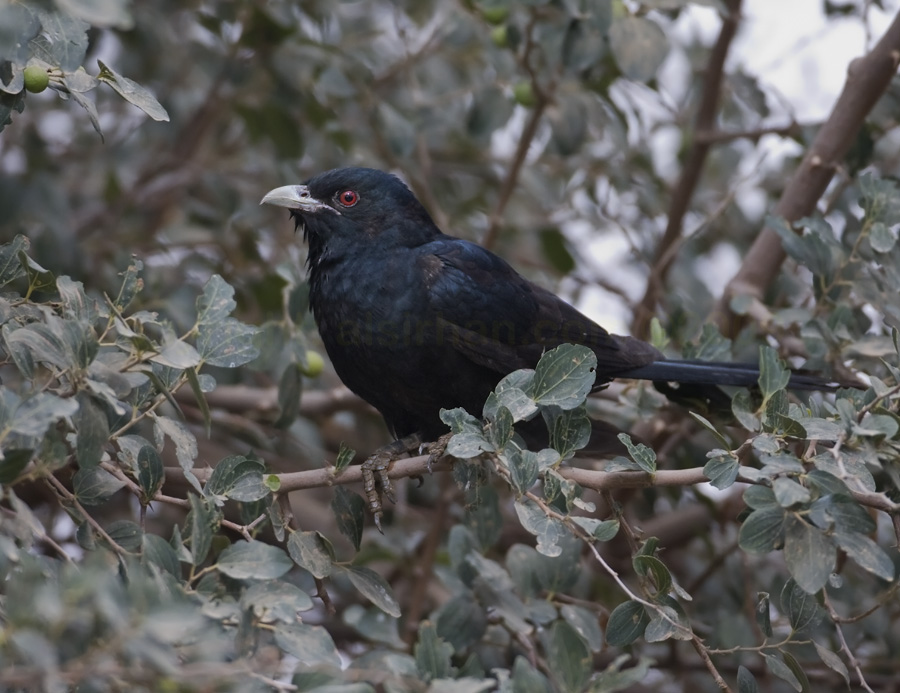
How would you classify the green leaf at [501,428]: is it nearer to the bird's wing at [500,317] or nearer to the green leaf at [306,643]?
the green leaf at [306,643]

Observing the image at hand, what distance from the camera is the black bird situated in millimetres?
3197

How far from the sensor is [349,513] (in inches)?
107

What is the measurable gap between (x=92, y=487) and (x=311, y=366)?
120 cm

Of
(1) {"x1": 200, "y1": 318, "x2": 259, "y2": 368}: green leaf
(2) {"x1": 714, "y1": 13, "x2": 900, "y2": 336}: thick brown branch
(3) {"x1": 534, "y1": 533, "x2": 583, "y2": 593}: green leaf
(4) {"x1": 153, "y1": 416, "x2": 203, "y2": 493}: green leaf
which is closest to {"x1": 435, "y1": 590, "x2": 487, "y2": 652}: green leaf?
(3) {"x1": 534, "y1": 533, "x2": 583, "y2": 593}: green leaf

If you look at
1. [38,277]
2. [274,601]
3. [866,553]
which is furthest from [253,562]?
[866,553]

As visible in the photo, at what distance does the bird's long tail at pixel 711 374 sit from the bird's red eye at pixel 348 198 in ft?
3.80

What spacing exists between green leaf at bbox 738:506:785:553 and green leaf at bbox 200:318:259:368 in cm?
119

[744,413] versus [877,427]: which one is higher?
[877,427]

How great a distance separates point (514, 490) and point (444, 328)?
1.01m

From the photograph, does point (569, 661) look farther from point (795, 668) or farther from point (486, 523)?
point (486, 523)

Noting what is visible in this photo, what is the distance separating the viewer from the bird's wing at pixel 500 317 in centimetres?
326

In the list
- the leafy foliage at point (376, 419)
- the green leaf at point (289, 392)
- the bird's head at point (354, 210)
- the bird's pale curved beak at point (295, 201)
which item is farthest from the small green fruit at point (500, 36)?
Result: the green leaf at point (289, 392)

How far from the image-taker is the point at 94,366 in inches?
81.3

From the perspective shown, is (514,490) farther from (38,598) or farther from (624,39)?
(624,39)
